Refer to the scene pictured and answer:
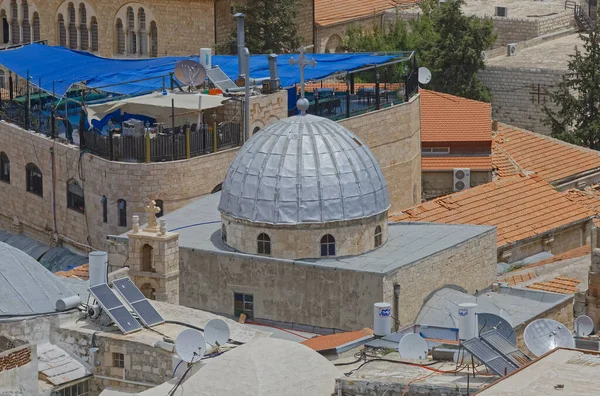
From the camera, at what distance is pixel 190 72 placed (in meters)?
54.1

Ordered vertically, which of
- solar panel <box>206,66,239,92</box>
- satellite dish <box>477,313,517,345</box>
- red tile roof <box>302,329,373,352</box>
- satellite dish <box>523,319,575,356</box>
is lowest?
red tile roof <box>302,329,373,352</box>

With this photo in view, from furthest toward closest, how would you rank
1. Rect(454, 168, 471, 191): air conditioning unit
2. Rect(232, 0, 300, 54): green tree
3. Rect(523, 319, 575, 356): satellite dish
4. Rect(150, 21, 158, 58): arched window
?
1. Rect(150, 21, 158, 58): arched window
2. Rect(232, 0, 300, 54): green tree
3. Rect(454, 168, 471, 191): air conditioning unit
4. Rect(523, 319, 575, 356): satellite dish

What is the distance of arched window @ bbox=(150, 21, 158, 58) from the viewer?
2820 inches

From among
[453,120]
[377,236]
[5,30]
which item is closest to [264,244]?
[377,236]

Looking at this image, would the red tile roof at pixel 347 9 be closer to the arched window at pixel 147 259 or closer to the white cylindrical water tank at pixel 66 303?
the arched window at pixel 147 259

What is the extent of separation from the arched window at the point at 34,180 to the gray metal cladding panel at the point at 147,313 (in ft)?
59.8

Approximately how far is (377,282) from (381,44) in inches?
1394

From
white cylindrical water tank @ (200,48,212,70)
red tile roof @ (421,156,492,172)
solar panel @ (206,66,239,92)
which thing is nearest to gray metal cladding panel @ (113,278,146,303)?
solar panel @ (206,66,239,92)

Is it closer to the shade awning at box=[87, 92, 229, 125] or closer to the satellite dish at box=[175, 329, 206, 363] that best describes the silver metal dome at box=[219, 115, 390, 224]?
the satellite dish at box=[175, 329, 206, 363]

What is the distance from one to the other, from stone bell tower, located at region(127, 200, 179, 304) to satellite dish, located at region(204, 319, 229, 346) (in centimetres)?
610

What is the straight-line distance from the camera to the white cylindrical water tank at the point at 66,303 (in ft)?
121

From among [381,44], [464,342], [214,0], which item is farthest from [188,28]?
[464,342]

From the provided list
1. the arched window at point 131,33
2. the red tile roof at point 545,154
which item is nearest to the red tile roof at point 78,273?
the red tile roof at point 545,154

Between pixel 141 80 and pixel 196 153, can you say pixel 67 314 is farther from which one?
pixel 141 80
